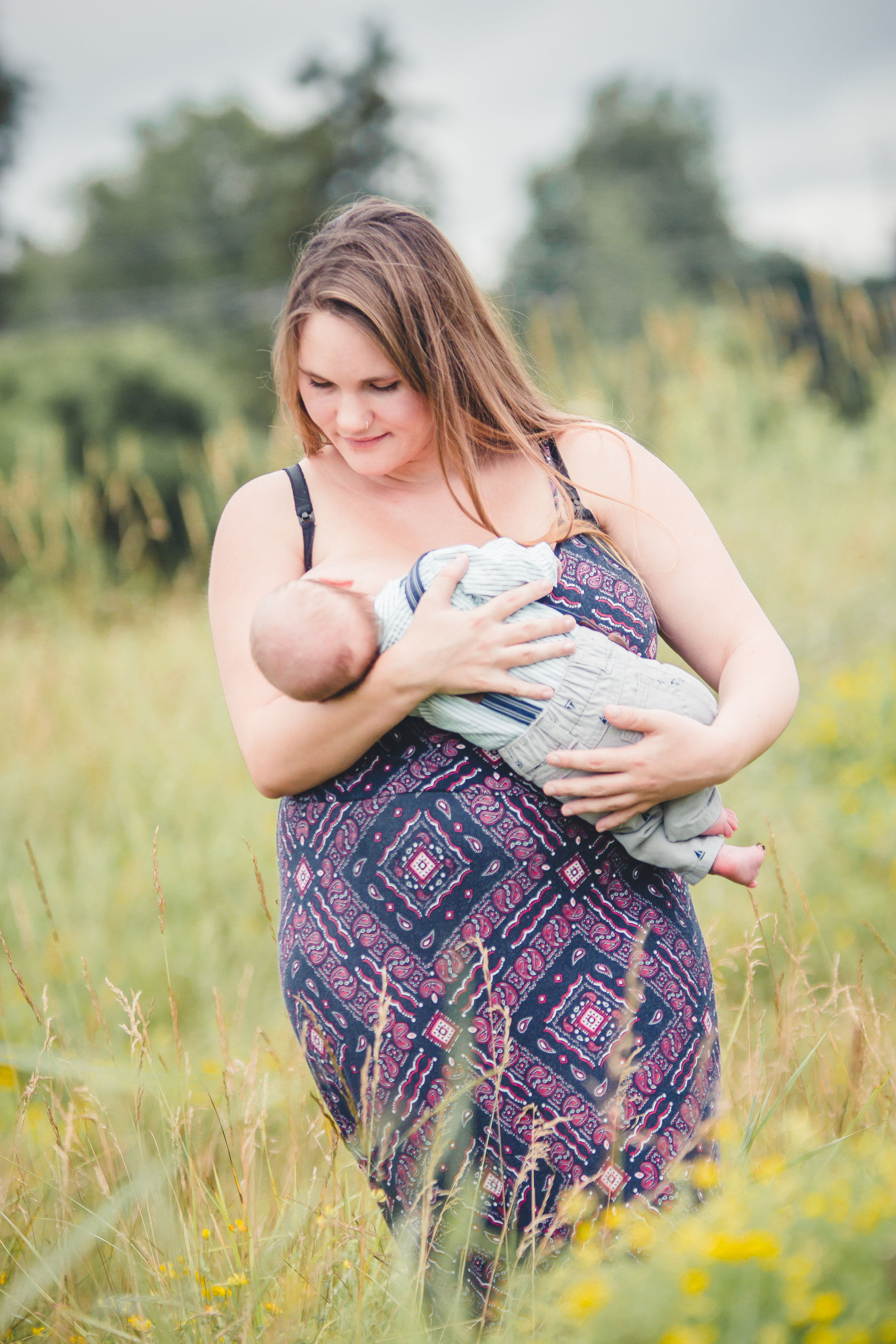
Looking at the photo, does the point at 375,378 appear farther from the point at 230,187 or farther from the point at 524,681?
the point at 230,187

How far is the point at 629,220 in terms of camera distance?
19781 mm

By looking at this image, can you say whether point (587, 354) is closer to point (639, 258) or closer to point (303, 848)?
point (303, 848)

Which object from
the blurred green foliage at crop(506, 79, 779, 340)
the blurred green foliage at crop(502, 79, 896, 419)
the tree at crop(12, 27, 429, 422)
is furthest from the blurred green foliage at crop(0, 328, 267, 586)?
the tree at crop(12, 27, 429, 422)

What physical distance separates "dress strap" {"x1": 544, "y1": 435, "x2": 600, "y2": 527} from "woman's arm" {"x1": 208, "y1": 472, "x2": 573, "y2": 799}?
22cm

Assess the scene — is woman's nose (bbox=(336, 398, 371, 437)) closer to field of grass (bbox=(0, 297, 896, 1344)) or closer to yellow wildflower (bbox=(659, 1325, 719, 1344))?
field of grass (bbox=(0, 297, 896, 1344))

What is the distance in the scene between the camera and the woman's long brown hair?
1.45 m

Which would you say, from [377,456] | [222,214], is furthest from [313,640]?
[222,214]

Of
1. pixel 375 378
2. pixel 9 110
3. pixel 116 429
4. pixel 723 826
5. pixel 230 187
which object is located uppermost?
pixel 230 187

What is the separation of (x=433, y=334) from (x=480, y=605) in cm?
44

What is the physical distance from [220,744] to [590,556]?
10.3 feet

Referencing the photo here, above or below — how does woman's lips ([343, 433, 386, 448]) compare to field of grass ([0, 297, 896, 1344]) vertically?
above

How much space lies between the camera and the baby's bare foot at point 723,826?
1411 mm

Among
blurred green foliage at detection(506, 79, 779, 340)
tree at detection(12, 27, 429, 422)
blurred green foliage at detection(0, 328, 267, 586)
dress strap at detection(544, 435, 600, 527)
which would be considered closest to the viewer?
dress strap at detection(544, 435, 600, 527)

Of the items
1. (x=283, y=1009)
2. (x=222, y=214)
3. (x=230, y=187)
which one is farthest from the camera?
(x=230, y=187)
